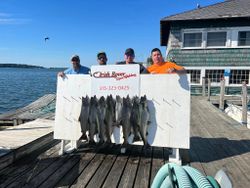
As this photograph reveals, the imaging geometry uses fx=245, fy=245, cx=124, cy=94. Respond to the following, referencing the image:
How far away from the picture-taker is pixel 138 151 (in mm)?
4480

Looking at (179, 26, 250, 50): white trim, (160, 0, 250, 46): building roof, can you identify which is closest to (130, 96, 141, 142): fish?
(160, 0, 250, 46): building roof

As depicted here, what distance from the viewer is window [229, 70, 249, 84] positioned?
14164mm

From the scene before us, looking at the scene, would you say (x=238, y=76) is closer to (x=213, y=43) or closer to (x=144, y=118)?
(x=213, y=43)

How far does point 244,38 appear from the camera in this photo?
13641 millimetres

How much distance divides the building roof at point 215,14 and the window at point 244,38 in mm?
707

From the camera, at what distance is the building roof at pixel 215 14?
13.2m

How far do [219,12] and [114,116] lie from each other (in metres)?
12.5

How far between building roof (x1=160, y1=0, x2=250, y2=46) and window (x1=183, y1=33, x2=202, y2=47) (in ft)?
2.58

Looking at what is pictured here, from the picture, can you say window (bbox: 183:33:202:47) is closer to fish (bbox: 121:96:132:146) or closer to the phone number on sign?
the phone number on sign

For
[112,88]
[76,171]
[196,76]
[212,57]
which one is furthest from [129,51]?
[196,76]


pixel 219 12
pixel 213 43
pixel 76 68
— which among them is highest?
pixel 219 12

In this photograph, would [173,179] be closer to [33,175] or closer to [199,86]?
[33,175]

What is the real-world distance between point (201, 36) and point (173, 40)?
1.60 m

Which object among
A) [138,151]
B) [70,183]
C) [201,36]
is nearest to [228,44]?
[201,36]
